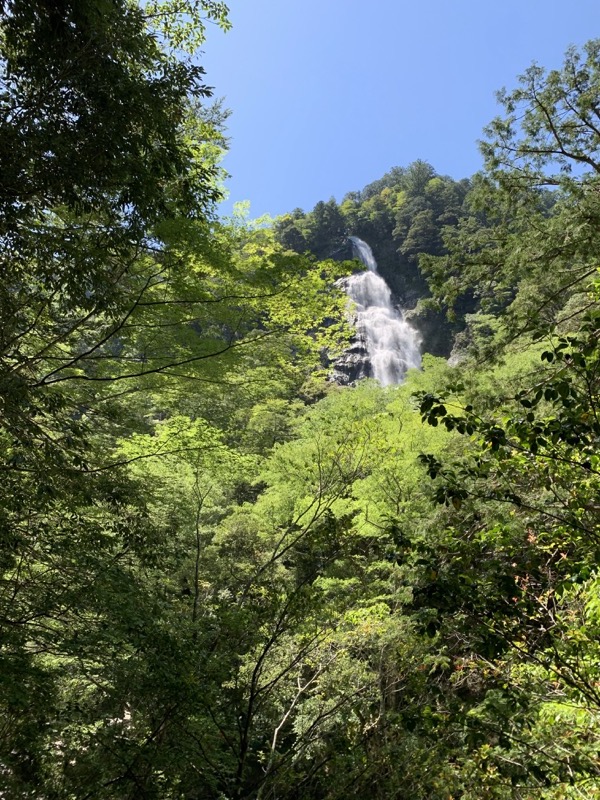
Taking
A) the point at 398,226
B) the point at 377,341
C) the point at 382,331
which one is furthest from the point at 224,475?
the point at 398,226

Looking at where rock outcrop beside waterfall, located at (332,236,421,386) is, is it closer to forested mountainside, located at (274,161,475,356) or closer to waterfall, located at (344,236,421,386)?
waterfall, located at (344,236,421,386)

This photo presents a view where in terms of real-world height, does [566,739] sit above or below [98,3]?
below

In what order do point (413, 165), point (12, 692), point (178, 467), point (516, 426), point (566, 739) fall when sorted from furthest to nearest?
point (413, 165)
point (178, 467)
point (566, 739)
point (12, 692)
point (516, 426)

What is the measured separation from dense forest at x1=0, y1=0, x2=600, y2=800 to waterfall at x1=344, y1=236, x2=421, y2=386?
2654cm

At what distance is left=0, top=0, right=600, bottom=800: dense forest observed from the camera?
293cm

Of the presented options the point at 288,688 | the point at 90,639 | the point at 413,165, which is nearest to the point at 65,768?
the point at 90,639

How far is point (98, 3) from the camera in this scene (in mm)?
3061

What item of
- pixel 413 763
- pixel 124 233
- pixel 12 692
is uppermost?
pixel 124 233

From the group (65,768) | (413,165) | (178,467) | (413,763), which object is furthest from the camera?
(413,165)

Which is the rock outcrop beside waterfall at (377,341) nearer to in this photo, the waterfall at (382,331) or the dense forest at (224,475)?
the waterfall at (382,331)

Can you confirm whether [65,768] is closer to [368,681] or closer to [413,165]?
[368,681]

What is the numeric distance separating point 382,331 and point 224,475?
32557 mm

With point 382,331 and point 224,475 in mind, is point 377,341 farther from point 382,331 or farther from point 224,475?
point 224,475

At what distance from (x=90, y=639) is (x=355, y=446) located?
4421 millimetres
